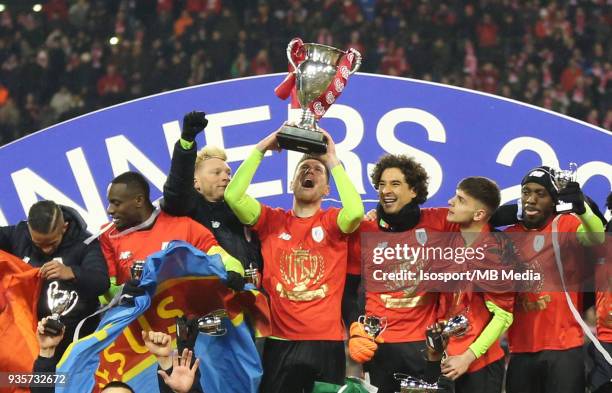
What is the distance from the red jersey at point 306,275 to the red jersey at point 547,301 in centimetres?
82

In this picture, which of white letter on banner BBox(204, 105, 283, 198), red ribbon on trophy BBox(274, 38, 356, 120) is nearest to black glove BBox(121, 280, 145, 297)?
red ribbon on trophy BBox(274, 38, 356, 120)

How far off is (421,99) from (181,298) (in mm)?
2048

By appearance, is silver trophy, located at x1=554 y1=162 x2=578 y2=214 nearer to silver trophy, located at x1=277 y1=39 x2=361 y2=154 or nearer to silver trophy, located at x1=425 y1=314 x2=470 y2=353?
silver trophy, located at x1=425 y1=314 x2=470 y2=353

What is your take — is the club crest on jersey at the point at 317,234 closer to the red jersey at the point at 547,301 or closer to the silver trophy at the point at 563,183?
the red jersey at the point at 547,301

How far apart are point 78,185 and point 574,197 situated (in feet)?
9.69

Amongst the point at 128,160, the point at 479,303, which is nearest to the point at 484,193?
the point at 479,303

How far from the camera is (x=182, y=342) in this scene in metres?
4.78

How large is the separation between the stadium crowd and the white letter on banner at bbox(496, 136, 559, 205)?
552 cm

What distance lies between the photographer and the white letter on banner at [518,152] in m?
6.28

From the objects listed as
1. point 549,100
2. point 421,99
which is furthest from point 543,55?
point 421,99

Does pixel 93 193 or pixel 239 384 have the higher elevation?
pixel 93 193

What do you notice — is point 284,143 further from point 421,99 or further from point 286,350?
point 421,99

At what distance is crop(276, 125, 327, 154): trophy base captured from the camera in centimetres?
507

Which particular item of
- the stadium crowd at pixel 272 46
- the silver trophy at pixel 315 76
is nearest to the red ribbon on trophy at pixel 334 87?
the silver trophy at pixel 315 76
